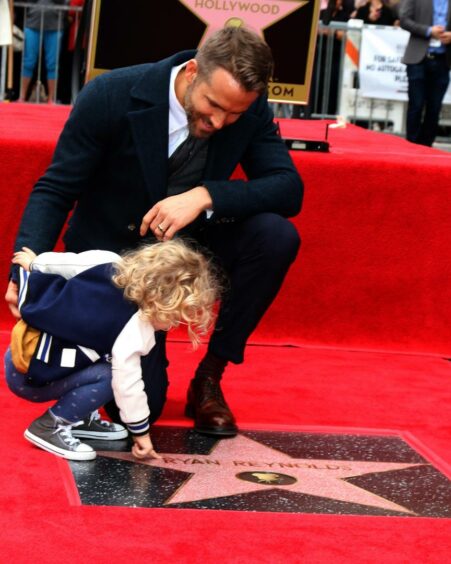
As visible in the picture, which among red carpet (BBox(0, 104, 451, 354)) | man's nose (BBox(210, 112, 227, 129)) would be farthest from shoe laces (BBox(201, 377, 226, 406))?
red carpet (BBox(0, 104, 451, 354))

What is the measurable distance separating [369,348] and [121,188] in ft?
4.88

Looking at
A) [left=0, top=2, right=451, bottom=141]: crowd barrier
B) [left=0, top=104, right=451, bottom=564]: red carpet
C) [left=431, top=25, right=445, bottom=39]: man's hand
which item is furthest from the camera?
[left=0, top=2, right=451, bottom=141]: crowd barrier

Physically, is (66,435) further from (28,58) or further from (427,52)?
(28,58)

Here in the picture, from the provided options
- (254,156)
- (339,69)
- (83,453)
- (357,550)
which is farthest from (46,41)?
(357,550)

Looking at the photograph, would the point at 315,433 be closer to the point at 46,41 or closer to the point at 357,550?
the point at 357,550

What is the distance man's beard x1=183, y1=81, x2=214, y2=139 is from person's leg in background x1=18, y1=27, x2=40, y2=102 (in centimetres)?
591

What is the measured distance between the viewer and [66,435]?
286 centimetres

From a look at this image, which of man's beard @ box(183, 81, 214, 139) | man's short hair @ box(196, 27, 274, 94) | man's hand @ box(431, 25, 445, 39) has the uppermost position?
man's hand @ box(431, 25, 445, 39)

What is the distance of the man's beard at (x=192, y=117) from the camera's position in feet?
9.50

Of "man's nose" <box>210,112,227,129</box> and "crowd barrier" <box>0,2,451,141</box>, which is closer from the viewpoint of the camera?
"man's nose" <box>210,112,227,129</box>

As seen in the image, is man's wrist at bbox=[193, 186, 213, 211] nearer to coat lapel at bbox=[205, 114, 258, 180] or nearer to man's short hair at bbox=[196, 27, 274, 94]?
coat lapel at bbox=[205, 114, 258, 180]

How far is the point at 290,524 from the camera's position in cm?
251

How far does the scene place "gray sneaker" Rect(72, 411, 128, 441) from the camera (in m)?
3.03

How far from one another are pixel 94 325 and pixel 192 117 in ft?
1.87
